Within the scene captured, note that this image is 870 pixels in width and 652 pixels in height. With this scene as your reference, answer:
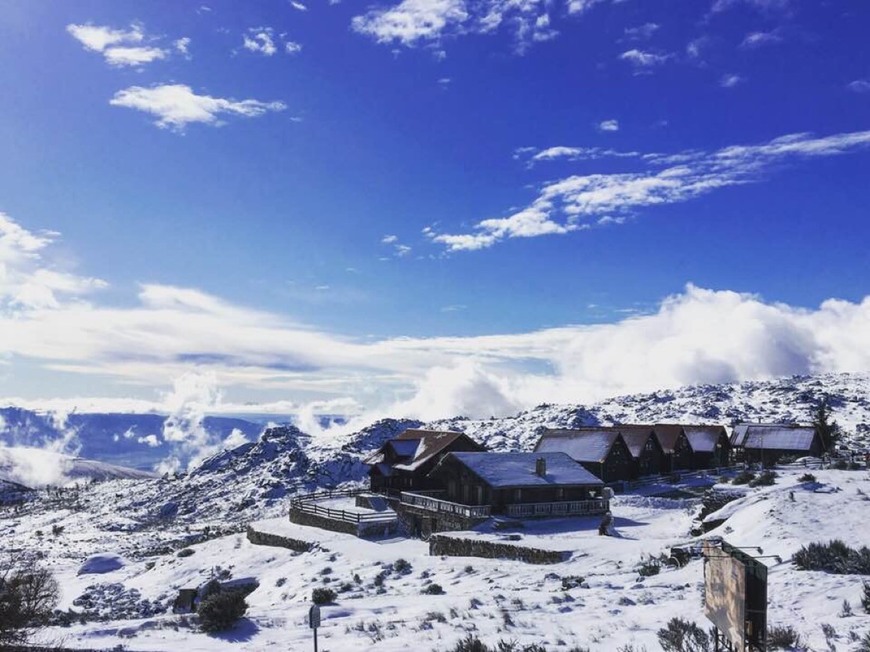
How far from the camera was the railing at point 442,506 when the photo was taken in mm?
45719

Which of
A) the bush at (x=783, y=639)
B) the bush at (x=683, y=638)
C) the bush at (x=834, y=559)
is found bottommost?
the bush at (x=683, y=638)

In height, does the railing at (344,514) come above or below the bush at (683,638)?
below

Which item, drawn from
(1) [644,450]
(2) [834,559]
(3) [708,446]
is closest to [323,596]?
(2) [834,559]

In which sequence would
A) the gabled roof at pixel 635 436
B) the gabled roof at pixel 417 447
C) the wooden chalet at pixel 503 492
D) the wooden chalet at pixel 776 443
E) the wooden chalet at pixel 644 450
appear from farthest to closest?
the wooden chalet at pixel 776 443 < the gabled roof at pixel 635 436 < the wooden chalet at pixel 644 450 < the gabled roof at pixel 417 447 < the wooden chalet at pixel 503 492

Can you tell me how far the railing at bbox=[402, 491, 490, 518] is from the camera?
4572 centimetres

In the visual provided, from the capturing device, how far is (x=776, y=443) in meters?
76.6

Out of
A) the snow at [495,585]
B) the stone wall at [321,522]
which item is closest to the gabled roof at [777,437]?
the snow at [495,585]

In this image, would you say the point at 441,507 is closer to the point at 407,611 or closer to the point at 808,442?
the point at 407,611

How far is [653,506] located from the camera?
50906mm

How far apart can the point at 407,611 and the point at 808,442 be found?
65656 mm

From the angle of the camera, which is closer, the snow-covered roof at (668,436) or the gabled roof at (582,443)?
the gabled roof at (582,443)

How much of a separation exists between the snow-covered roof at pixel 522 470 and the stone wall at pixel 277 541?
13.0m

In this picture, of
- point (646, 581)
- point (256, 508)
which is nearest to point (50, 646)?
point (646, 581)

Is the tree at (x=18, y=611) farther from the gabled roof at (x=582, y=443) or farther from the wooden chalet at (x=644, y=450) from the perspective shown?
the wooden chalet at (x=644, y=450)
